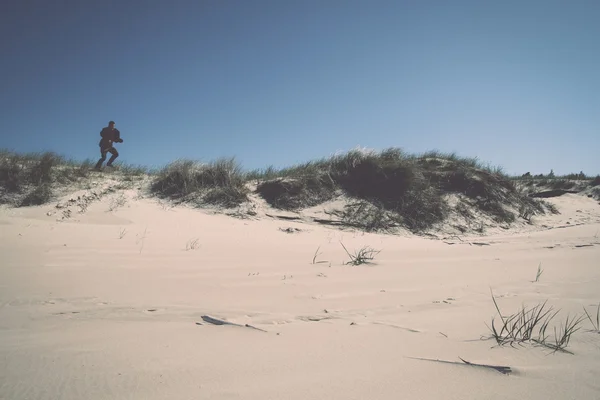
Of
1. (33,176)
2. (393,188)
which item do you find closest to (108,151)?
(33,176)

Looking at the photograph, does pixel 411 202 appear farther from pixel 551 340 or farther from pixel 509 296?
pixel 551 340

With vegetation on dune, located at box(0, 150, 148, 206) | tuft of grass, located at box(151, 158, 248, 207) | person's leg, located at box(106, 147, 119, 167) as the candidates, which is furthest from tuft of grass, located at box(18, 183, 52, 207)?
person's leg, located at box(106, 147, 119, 167)

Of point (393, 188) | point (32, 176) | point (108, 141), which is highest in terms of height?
point (108, 141)

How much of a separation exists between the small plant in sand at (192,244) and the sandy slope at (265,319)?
79 millimetres

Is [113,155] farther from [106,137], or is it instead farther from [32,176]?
[32,176]

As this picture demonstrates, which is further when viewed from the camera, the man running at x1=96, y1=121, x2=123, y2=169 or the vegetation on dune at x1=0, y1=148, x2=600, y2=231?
the man running at x1=96, y1=121, x2=123, y2=169

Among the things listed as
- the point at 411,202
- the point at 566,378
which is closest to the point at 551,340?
the point at 566,378

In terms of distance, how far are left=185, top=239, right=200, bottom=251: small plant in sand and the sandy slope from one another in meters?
0.08

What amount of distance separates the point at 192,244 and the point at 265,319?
2.44 m

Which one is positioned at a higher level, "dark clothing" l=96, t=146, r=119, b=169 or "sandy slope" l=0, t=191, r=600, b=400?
"dark clothing" l=96, t=146, r=119, b=169

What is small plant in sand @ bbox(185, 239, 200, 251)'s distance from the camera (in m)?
3.80

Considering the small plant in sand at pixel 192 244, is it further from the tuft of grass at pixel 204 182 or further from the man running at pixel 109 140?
the man running at pixel 109 140

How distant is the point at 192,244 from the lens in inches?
154

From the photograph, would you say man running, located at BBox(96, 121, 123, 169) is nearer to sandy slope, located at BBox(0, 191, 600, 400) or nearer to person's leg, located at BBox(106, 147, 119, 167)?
person's leg, located at BBox(106, 147, 119, 167)
